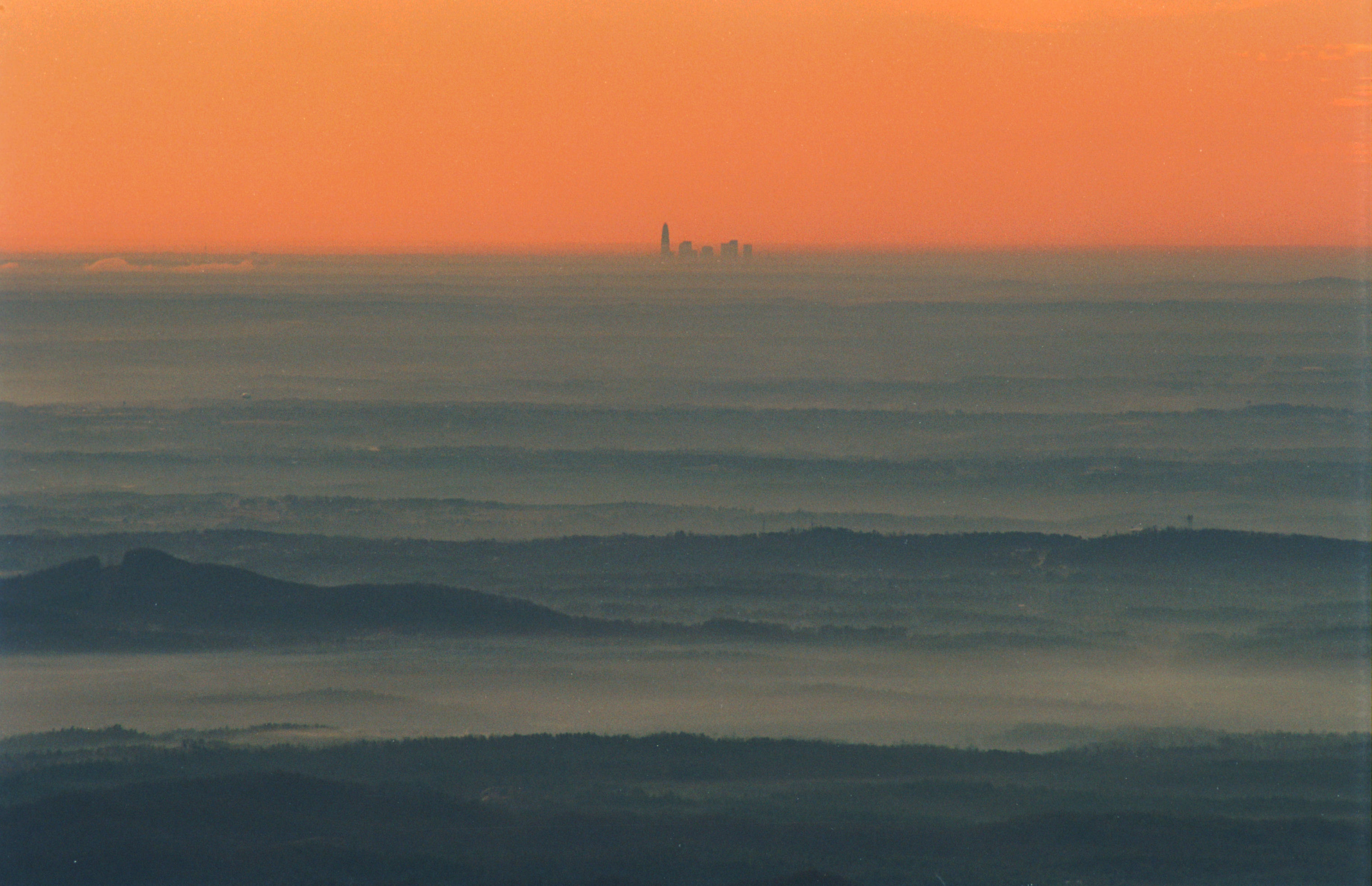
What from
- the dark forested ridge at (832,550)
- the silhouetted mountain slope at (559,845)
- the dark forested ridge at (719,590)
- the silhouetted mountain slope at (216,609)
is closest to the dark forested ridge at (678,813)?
the silhouetted mountain slope at (559,845)

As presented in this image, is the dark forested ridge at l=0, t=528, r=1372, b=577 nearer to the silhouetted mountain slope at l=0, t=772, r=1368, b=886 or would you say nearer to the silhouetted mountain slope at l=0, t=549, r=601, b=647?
the silhouetted mountain slope at l=0, t=549, r=601, b=647

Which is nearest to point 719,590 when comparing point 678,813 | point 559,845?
point 678,813

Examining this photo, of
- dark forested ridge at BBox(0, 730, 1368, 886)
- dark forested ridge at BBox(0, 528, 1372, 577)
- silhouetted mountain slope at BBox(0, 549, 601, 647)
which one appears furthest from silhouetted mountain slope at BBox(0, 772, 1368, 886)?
dark forested ridge at BBox(0, 528, 1372, 577)

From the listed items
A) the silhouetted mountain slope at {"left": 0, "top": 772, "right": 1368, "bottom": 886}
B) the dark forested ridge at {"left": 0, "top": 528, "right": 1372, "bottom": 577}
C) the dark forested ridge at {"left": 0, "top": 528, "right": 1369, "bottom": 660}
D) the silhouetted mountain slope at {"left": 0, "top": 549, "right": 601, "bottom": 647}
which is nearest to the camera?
the silhouetted mountain slope at {"left": 0, "top": 772, "right": 1368, "bottom": 886}

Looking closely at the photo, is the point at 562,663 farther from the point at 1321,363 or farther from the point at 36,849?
the point at 1321,363

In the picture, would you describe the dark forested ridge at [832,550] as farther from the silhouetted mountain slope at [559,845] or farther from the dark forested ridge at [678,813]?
the silhouetted mountain slope at [559,845]

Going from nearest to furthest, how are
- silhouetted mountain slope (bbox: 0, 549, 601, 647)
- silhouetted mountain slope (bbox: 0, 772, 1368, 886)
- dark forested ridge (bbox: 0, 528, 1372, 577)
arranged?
silhouetted mountain slope (bbox: 0, 772, 1368, 886) < silhouetted mountain slope (bbox: 0, 549, 601, 647) < dark forested ridge (bbox: 0, 528, 1372, 577)

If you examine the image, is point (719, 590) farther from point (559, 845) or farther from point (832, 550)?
point (559, 845)

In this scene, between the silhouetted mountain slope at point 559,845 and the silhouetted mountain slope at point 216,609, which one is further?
the silhouetted mountain slope at point 216,609
